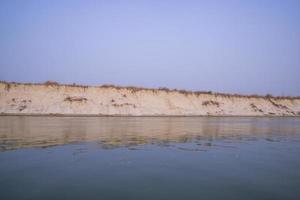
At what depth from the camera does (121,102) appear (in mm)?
40875

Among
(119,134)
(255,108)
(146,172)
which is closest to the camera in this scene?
(146,172)

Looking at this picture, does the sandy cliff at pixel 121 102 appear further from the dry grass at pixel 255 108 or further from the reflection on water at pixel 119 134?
the reflection on water at pixel 119 134

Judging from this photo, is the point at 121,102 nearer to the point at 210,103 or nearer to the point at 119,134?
the point at 210,103

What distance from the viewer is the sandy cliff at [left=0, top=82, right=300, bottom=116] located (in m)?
36.5

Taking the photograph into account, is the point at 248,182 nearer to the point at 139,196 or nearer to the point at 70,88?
the point at 139,196

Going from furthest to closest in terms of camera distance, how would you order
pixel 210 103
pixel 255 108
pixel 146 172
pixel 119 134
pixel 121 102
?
pixel 255 108
pixel 210 103
pixel 121 102
pixel 119 134
pixel 146 172

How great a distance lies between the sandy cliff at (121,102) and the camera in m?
36.5

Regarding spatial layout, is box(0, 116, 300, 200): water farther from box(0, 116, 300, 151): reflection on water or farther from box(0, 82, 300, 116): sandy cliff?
box(0, 82, 300, 116): sandy cliff

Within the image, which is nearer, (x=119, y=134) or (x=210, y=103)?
(x=119, y=134)

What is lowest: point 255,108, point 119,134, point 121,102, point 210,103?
point 119,134

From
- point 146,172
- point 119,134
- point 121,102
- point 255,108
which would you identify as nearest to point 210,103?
point 255,108

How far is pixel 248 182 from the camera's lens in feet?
21.6

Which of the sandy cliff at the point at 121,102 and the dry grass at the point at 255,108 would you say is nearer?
the sandy cliff at the point at 121,102

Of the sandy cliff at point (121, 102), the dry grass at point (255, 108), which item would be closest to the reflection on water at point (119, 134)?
A: the sandy cliff at point (121, 102)
